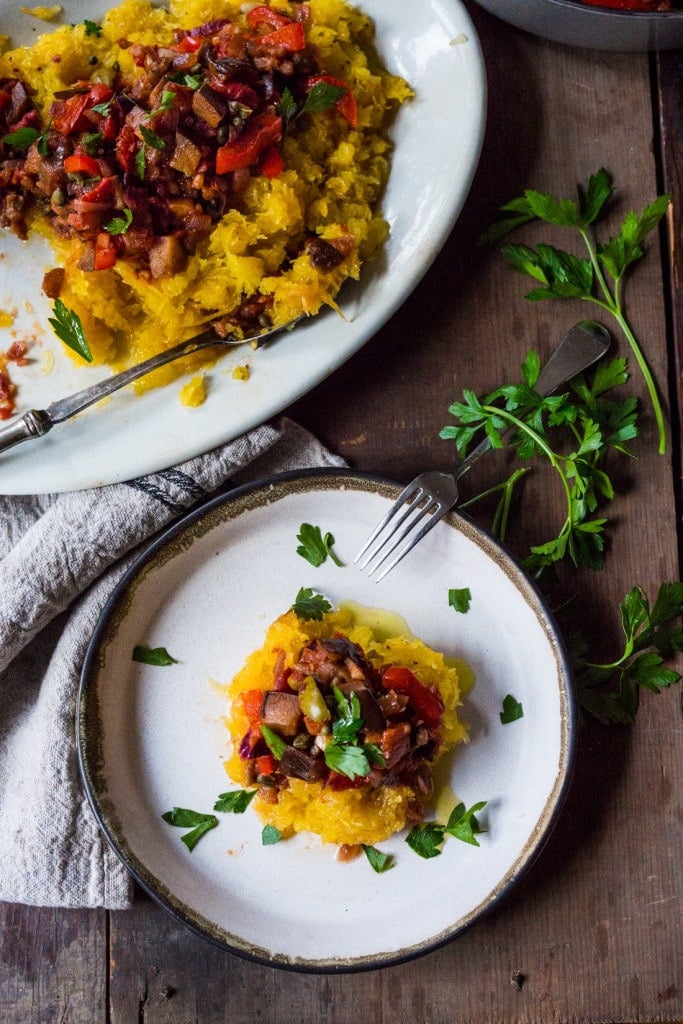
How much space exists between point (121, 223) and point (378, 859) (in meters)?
2.00

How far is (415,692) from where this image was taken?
247 centimetres

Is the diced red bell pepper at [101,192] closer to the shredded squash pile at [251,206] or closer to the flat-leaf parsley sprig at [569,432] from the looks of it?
the shredded squash pile at [251,206]

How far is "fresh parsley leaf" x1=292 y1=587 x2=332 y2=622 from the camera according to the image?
265 centimetres

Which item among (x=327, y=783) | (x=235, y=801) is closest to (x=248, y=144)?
(x=327, y=783)

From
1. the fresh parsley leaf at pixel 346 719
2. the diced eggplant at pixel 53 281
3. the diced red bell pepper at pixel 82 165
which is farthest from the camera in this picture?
the diced eggplant at pixel 53 281

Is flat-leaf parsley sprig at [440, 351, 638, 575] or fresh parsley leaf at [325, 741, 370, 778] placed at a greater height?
flat-leaf parsley sprig at [440, 351, 638, 575]

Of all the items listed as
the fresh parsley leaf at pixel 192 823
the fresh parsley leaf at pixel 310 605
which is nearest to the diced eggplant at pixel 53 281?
the fresh parsley leaf at pixel 310 605

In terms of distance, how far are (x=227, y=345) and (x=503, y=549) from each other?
1032 mm

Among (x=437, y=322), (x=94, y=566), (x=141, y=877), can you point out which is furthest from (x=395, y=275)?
(x=141, y=877)

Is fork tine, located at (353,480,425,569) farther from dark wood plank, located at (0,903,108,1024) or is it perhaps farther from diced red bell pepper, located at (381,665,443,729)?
dark wood plank, located at (0,903,108,1024)

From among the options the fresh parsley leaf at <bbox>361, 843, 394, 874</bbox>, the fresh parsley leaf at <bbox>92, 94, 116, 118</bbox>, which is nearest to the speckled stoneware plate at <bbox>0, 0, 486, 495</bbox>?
the fresh parsley leaf at <bbox>92, 94, 116, 118</bbox>

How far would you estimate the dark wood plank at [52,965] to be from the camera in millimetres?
2803

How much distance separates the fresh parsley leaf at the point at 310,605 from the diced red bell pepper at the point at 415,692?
0.29 metres

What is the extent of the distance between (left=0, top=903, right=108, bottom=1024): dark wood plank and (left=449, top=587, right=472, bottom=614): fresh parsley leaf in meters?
1.46
